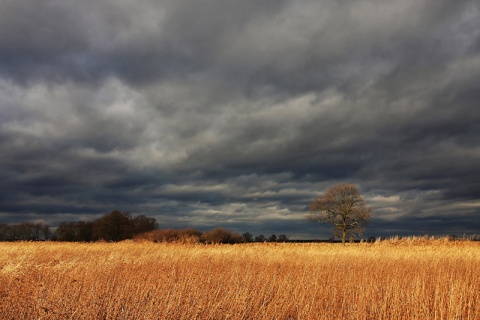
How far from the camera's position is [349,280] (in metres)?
13.5

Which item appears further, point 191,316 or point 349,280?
point 349,280

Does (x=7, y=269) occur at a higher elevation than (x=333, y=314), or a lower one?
higher

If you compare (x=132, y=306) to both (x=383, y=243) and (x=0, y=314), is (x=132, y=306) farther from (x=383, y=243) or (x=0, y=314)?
(x=383, y=243)

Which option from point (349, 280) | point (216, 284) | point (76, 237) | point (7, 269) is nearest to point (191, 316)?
point (216, 284)

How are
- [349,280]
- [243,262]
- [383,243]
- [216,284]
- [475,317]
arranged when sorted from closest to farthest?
1. [475,317]
2. [216,284]
3. [349,280]
4. [243,262]
5. [383,243]

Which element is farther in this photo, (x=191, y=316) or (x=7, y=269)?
(x=7, y=269)

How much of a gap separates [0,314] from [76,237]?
49.6m

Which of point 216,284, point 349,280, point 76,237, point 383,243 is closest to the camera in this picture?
point 216,284

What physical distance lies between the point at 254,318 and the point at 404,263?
40.8 ft

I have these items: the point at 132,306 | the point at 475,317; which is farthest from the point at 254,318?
the point at 475,317

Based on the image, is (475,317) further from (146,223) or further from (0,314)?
(146,223)

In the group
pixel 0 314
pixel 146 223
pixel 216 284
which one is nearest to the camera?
pixel 0 314

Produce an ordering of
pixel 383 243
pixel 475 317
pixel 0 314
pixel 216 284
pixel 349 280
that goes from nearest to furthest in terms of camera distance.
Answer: pixel 0 314
pixel 475 317
pixel 216 284
pixel 349 280
pixel 383 243

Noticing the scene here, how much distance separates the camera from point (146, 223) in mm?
58375
